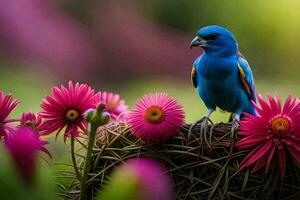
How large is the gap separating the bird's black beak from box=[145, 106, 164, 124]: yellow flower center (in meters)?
0.34

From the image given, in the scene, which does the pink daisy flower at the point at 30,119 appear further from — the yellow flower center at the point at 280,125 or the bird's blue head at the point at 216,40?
the bird's blue head at the point at 216,40

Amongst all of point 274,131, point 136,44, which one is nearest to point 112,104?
point 274,131

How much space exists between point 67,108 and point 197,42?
37 centimetres

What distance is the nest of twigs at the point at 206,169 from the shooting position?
Result: 0.71 meters

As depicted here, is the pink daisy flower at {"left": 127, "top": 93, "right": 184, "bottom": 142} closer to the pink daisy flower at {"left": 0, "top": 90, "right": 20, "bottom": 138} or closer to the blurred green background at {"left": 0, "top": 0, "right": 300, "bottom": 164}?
the pink daisy flower at {"left": 0, "top": 90, "right": 20, "bottom": 138}

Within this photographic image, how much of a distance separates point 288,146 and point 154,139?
0.48ft

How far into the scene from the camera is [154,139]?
0.74 metres

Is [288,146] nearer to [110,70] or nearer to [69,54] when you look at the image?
[69,54]

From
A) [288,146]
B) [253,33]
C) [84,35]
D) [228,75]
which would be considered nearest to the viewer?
[288,146]

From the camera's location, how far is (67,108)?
741 mm

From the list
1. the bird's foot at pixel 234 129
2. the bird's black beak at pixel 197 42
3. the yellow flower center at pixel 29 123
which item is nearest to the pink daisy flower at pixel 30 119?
the yellow flower center at pixel 29 123

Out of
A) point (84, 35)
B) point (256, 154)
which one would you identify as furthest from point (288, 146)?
point (84, 35)

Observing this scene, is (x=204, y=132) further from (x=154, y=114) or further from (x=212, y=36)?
(x=212, y=36)

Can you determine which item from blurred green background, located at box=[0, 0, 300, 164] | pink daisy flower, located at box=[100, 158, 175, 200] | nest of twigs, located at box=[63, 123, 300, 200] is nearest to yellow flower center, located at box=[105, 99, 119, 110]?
nest of twigs, located at box=[63, 123, 300, 200]
